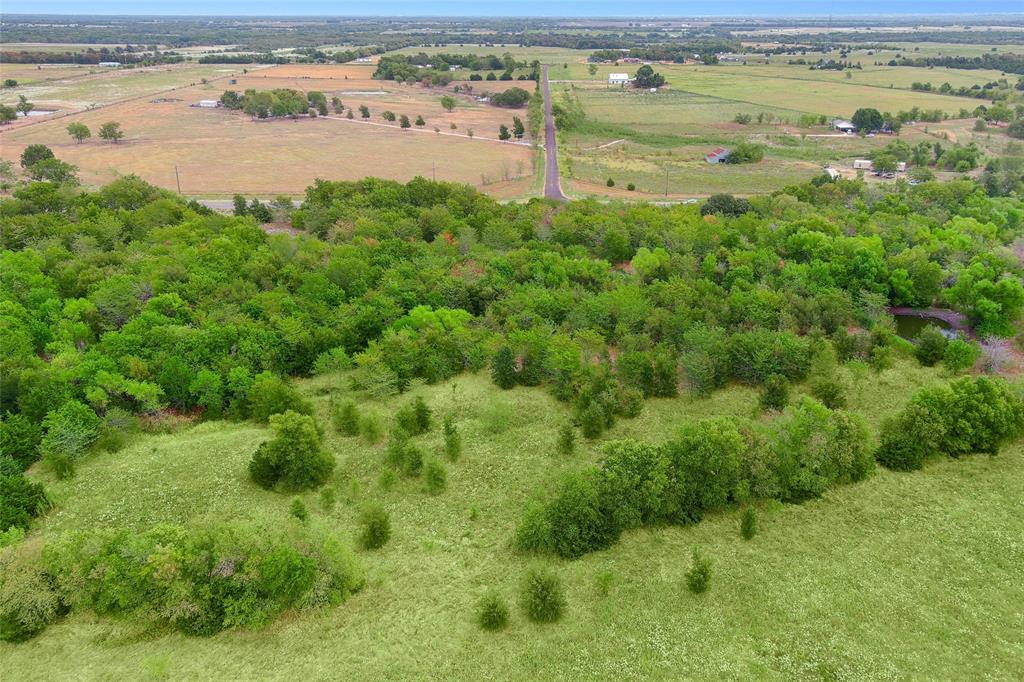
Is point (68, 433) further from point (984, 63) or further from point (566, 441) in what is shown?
point (984, 63)

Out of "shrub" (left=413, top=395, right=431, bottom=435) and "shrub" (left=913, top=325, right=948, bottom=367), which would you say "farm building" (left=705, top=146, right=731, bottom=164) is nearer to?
"shrub" (left=913, top=325, right=948, bottom=367)

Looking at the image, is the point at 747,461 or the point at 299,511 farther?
the point at 747,461

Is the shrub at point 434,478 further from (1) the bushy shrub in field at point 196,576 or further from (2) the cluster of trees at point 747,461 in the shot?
(1) the bushy shrub in field at point 196,576

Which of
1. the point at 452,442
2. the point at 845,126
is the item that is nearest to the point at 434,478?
the point at 452,442

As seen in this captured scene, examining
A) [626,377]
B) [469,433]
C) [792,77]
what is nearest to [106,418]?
[469,433]

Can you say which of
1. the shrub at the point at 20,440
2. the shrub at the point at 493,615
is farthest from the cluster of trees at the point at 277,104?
the shrub at the point at 493,615

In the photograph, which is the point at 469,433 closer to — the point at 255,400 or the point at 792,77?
the point at 255,400
